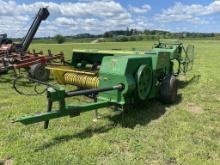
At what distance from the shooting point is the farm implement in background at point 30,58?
34.8ft

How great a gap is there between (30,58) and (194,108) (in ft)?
19.6

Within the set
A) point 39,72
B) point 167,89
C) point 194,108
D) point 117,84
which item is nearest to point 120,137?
point 117,84

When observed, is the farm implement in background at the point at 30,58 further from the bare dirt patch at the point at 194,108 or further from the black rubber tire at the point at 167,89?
the bare dirt patch at the point at 194,108

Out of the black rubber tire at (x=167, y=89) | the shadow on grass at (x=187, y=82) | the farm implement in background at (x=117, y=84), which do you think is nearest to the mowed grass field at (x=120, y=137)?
the black rubber tire at (x=167, y=89)

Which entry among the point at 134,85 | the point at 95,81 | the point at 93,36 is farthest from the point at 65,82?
the point at 93,36

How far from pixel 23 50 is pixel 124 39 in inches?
2460

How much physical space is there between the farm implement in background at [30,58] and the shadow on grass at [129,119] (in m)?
4.57

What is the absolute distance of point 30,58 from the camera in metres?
11.0

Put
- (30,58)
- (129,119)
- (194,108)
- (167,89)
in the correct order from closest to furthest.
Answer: (129,119), (167,89), (194,108), (30,58)

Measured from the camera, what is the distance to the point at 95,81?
278 inches

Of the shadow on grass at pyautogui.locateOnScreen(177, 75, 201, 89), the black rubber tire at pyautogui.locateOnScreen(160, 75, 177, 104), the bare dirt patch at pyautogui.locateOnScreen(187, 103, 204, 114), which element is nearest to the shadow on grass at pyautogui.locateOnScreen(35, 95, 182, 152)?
the black rubber tire at pyautogui.locateOnScreen(160, 75, 177, 104)

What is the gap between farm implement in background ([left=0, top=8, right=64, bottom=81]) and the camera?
1061cm

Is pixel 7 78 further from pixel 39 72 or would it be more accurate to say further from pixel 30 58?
pixel 39 72

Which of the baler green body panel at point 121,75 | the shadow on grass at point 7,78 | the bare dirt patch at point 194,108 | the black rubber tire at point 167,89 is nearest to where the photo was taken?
the baler green body panel at point 121,75
